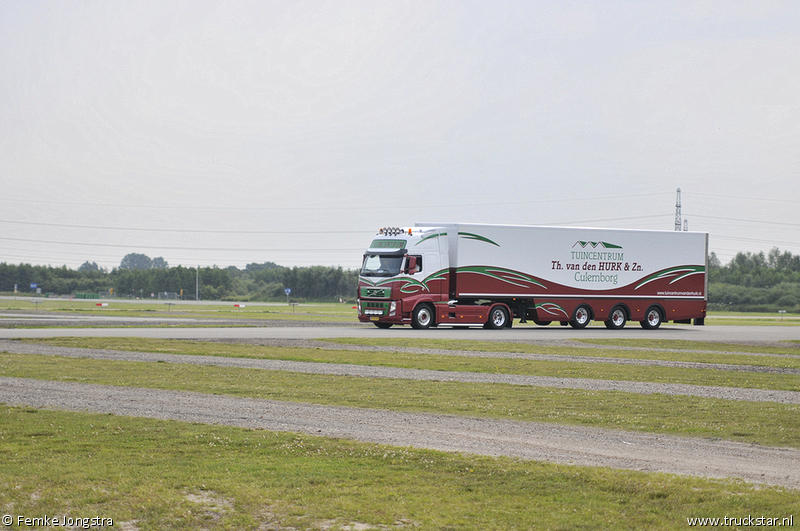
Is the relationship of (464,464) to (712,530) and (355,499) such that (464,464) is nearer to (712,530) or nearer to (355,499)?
(355,499)

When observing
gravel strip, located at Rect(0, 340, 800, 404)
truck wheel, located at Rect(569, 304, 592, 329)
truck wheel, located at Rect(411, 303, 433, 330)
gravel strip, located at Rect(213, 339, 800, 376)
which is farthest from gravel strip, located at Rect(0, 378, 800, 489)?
truck wheel, located at Rect(569, 304, 592, 329)

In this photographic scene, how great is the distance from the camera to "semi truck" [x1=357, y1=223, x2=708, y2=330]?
3509 centimetres

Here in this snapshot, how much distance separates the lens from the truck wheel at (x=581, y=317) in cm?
3791

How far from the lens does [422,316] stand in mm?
35500

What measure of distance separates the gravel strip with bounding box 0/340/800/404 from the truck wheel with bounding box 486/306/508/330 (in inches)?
707

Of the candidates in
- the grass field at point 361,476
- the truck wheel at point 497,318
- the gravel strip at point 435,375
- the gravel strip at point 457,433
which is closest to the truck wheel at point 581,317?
the truck wheel at point 497,318

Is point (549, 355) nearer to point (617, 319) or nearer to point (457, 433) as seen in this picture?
point (457, 433)

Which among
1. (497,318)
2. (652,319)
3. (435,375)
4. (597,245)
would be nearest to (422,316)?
(497,318)

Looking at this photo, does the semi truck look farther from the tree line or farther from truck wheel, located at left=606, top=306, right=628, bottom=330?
the tree line

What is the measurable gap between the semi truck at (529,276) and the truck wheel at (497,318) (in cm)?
5

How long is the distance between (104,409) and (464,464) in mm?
6485

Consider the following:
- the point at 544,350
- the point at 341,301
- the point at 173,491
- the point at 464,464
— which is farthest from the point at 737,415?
the point at 341,301
